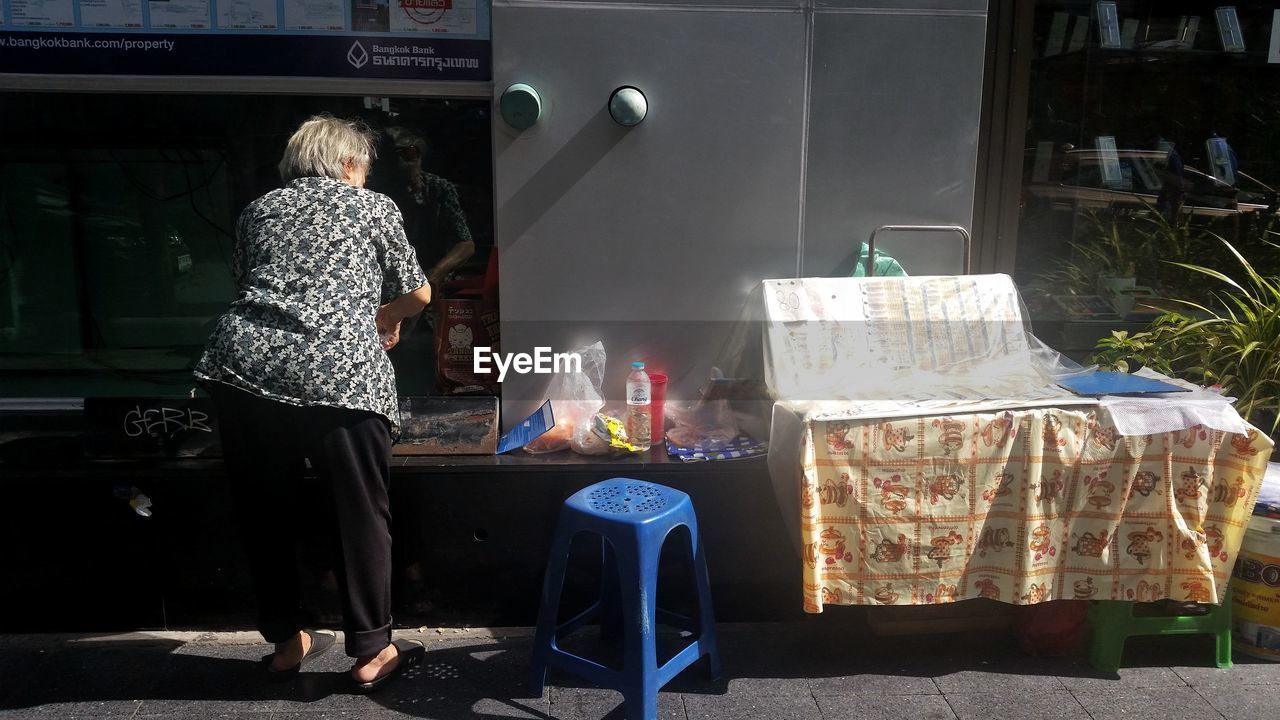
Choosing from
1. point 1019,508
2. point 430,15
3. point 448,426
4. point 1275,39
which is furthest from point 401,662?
point 1275,39

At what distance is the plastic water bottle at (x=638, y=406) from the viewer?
3539 mm

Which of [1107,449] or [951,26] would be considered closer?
[1107,449]

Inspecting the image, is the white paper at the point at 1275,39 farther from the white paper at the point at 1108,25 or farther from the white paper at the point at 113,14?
the white paper at the point at 113,14

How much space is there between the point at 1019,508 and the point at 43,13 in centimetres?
417

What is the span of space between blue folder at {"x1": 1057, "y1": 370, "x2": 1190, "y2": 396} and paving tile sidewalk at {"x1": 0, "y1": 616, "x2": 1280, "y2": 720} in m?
0.99

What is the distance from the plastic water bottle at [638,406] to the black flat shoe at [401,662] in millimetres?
1072

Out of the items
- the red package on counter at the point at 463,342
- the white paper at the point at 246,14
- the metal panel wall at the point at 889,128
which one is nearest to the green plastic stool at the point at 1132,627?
the metal panel wall at the point at 889,128

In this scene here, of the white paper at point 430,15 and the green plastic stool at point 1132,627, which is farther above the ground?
the white paper at point 430,15

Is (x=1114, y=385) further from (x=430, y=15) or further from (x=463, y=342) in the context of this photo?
(x=430, y=15)

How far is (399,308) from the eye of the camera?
3.24 metres

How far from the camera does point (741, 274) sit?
387cm

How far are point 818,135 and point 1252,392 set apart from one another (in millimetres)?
1880

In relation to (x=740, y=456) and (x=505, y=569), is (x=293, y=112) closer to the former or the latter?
(x=505, y=569)

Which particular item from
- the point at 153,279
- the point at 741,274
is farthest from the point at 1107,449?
the point at 153,279
